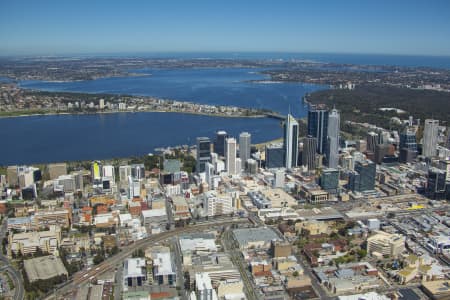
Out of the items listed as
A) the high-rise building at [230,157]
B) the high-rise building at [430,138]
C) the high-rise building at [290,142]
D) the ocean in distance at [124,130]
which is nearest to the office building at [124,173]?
the high-rise building at [230,157]

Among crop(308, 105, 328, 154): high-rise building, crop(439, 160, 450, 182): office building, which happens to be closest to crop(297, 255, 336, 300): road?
crop(439, 160, 450, 182): office building

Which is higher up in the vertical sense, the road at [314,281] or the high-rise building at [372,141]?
the high-rise building at [372,141]

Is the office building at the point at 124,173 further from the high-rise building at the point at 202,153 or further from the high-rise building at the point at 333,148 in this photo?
the high-rise building at the point at 333,148

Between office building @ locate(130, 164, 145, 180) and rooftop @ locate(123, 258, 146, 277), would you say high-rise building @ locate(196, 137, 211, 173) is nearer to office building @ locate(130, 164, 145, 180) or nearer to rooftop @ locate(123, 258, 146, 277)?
office building @ locate(130, 164, 145, 180)

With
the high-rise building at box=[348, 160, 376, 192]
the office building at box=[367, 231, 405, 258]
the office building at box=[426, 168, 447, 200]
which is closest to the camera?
the office building at box=[367, 231, 405, 258]

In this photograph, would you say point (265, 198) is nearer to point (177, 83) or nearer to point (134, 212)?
point (134, 212)

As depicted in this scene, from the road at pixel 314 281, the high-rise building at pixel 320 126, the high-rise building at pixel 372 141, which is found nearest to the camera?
the road at pixel 314 281
